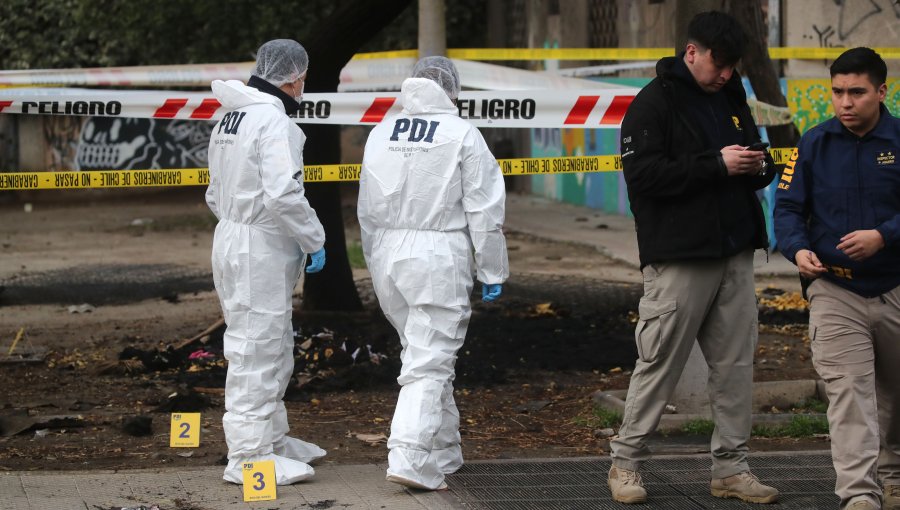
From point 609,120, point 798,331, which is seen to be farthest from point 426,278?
point 798,331

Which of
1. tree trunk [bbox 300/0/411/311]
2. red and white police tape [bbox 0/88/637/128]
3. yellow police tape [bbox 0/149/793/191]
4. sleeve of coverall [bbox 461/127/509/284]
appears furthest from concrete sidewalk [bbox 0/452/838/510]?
tree trunk [bbox 300/0/411/311]

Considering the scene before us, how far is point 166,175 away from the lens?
8.95 meters

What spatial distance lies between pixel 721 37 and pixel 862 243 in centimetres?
95

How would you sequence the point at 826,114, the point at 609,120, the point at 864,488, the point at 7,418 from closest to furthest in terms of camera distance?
1. the point at 864,488
2. the point at 7,418
3. the point at 609,120
4. the point at 826,114

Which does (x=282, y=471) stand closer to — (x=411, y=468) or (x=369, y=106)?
(x=411, y=468)

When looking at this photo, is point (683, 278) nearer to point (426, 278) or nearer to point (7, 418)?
point (426, 278)

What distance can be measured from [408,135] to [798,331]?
16.0ft

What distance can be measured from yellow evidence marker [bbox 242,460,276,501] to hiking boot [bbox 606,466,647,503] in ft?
4.59

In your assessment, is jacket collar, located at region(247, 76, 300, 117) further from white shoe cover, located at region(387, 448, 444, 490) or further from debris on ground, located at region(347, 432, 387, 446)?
debris on ground, located at region(347, 432, 387, 446)

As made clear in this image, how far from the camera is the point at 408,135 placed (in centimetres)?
570

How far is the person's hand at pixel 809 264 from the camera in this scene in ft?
16.4

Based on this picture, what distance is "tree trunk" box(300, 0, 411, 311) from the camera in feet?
31.0

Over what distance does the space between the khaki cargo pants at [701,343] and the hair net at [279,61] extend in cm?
177

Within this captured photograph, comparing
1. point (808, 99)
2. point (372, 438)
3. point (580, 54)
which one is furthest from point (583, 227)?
point (372, 438)
